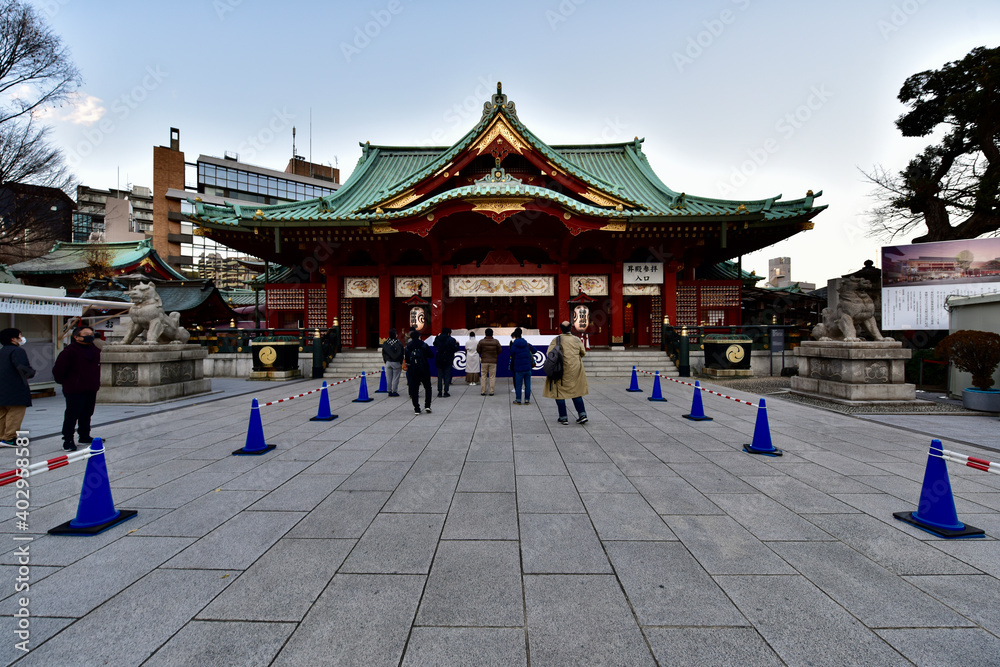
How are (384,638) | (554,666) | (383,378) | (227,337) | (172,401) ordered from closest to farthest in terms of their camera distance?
(554,666) → (384,638) → (172,401) → (383,378) → (227,337)

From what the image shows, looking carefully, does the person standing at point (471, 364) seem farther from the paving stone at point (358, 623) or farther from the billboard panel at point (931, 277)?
the billboard panel at point (931, 277)

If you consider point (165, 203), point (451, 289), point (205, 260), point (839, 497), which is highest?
point (165, 203)

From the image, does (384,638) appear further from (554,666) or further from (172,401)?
(172,401)

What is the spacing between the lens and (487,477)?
465cm

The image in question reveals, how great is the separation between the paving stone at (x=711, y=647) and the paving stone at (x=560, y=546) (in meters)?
0.65

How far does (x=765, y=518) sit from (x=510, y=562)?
7.90 feet

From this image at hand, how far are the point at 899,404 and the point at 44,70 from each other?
2860cm

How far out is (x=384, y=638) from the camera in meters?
2.20

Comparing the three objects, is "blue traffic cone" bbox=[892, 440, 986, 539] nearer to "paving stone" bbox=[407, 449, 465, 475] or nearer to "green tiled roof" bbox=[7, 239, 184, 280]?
"paving stone" bbox=[407, 449, 465, 475]

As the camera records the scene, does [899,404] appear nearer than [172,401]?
Yes

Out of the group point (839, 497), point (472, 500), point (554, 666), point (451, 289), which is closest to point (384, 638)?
point (554, 666)

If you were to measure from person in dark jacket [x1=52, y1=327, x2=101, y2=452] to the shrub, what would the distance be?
15404 millimetres

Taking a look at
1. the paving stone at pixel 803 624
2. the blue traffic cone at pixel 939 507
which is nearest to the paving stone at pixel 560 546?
the paving stone at pixel 803 624

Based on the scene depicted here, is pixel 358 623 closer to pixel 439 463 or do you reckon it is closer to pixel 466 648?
pixel 466 648
